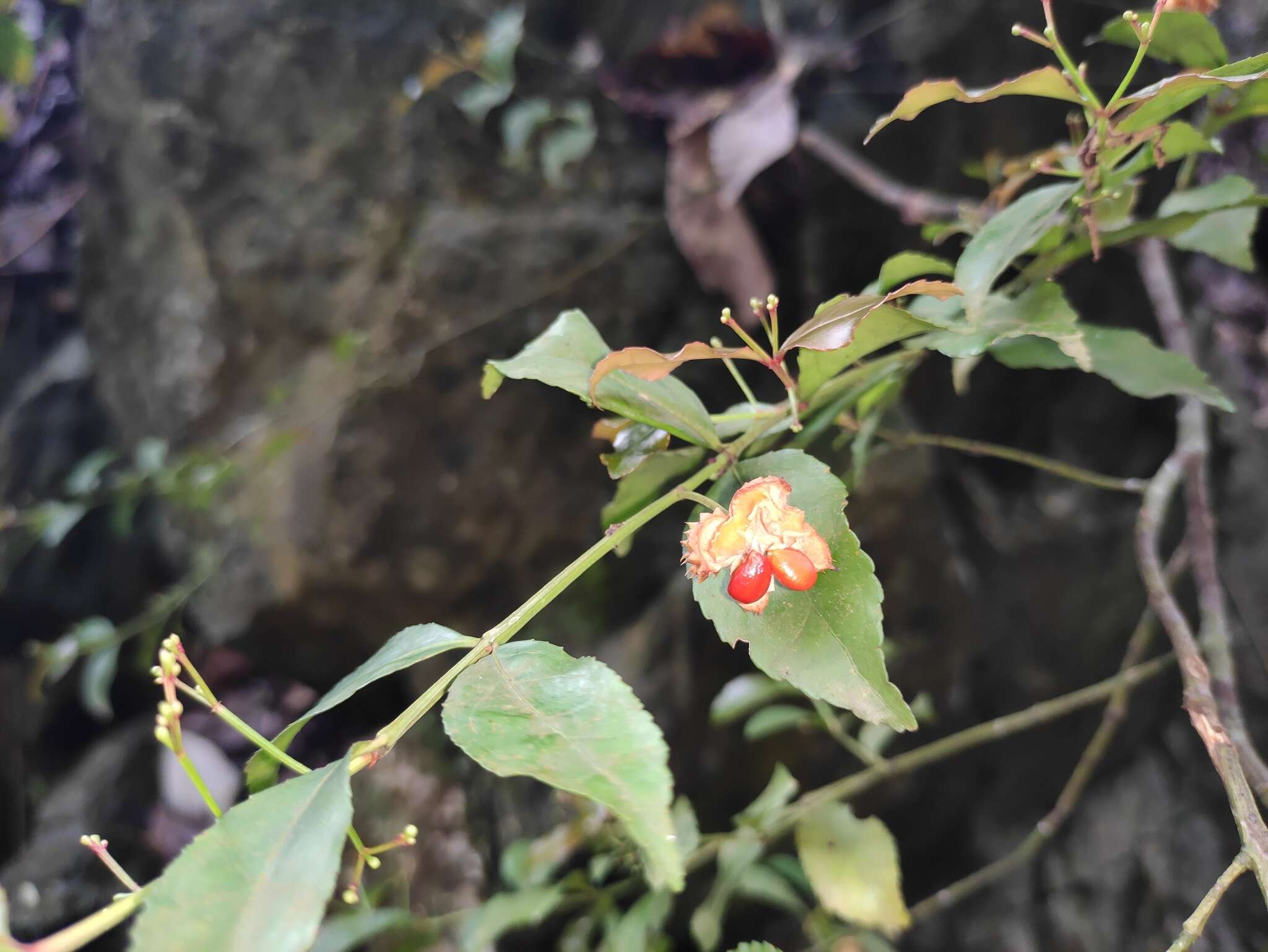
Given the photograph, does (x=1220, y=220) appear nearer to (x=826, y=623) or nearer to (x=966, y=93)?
(x=966, y=93)

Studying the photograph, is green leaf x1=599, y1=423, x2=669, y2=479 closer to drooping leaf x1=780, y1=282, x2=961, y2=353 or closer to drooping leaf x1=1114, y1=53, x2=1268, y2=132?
drooping leaf x1=780, y1=282, x2=961, y2=353

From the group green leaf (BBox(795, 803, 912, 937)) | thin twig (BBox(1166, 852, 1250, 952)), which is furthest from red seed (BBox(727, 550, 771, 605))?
green leaf (BBox(795, 803, 912, 937))

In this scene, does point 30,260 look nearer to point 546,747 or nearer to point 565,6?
point 565,6

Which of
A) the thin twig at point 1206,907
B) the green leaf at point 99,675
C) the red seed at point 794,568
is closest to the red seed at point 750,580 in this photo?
the red seed at point 794,568

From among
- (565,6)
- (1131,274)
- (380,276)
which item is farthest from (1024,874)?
(565,6)

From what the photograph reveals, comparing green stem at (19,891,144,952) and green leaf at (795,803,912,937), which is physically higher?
green stem at (19,891,144,952)

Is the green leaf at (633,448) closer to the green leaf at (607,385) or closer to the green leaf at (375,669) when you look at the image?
the green leaf at (607,385)

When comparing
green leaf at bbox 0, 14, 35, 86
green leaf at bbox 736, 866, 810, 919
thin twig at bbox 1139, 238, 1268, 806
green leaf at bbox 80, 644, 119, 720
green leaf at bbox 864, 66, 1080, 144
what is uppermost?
green leaf at bbox 0, 14, 35, 86
